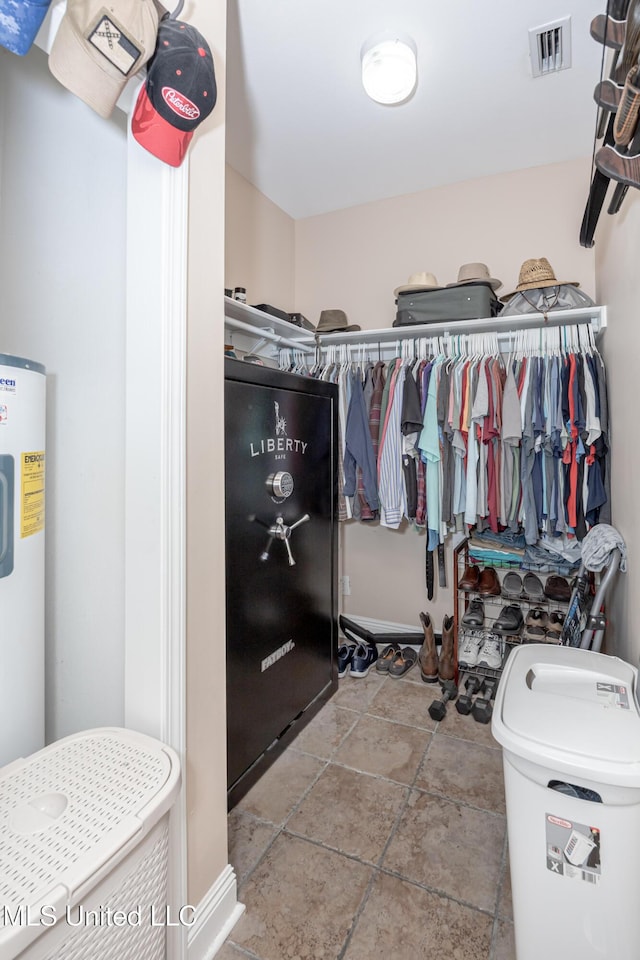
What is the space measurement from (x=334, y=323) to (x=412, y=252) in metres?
0.67

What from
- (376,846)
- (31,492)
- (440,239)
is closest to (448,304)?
(440,239)

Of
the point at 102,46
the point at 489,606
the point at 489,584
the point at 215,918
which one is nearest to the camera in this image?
the point at 102,46

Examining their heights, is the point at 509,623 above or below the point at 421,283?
below

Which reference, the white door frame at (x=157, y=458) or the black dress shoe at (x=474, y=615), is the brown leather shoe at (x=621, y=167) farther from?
the black dress shoe at (x=474, y=615)

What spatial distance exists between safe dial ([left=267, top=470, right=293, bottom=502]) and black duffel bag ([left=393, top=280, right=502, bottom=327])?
1313 mm

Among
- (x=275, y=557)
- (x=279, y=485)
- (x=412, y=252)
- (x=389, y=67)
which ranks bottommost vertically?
(x=275, y=557)

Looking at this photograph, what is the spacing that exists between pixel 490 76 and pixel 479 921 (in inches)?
120

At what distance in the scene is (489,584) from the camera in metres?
2.59

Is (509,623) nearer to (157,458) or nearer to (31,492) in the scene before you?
(157,458)

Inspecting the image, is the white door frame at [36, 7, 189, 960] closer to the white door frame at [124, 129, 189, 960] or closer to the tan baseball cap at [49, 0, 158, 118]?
the white door frame at [124, 129, 189, 960]

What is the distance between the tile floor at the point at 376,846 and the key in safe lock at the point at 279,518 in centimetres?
88

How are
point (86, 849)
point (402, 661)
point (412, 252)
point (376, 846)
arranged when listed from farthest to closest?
point (412, 252) → point (402, 661) → point (376, 846) → point (86, 849)

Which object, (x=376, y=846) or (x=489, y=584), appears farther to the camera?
(x=489, y=584)

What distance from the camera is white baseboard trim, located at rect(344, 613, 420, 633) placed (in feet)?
10.2
